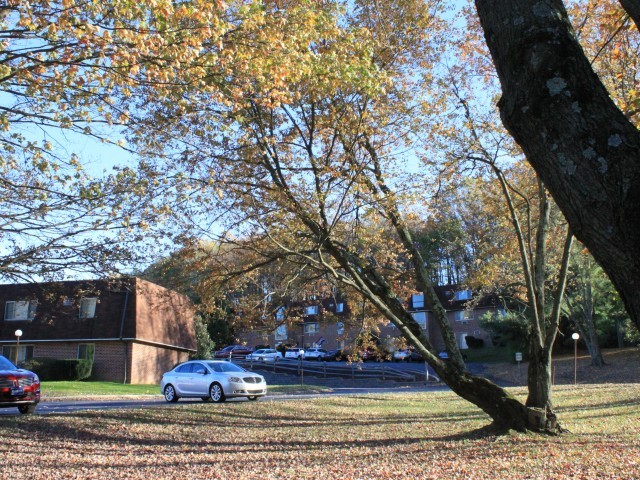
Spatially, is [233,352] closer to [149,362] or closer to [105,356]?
[149,362]

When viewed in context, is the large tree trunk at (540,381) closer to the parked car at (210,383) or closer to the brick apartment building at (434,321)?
the parked car at (210,383)

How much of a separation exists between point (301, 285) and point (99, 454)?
6691 millimetres

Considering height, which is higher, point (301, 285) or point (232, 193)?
point (232, 193)

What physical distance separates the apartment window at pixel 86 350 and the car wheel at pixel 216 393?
17.7 m

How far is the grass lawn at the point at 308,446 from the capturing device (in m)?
8.10

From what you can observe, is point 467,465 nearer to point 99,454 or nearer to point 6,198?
point 99,454

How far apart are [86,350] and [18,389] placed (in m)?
22.1

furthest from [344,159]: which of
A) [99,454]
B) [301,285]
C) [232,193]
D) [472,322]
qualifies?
[472,322]

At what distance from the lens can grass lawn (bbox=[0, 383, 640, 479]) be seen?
8.10 metres

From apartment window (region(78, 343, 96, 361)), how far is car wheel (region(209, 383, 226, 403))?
697 inches

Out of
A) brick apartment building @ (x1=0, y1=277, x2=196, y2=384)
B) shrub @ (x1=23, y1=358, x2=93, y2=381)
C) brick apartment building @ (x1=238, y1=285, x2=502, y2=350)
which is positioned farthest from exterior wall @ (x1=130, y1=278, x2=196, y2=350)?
brick apartment building @ (x1=238, y1=285, x2=502, y2=350)

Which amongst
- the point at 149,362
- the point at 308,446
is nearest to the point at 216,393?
the point at 308,446

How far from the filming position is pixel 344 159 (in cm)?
1273

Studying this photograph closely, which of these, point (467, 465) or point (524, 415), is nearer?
point (467, 465)
